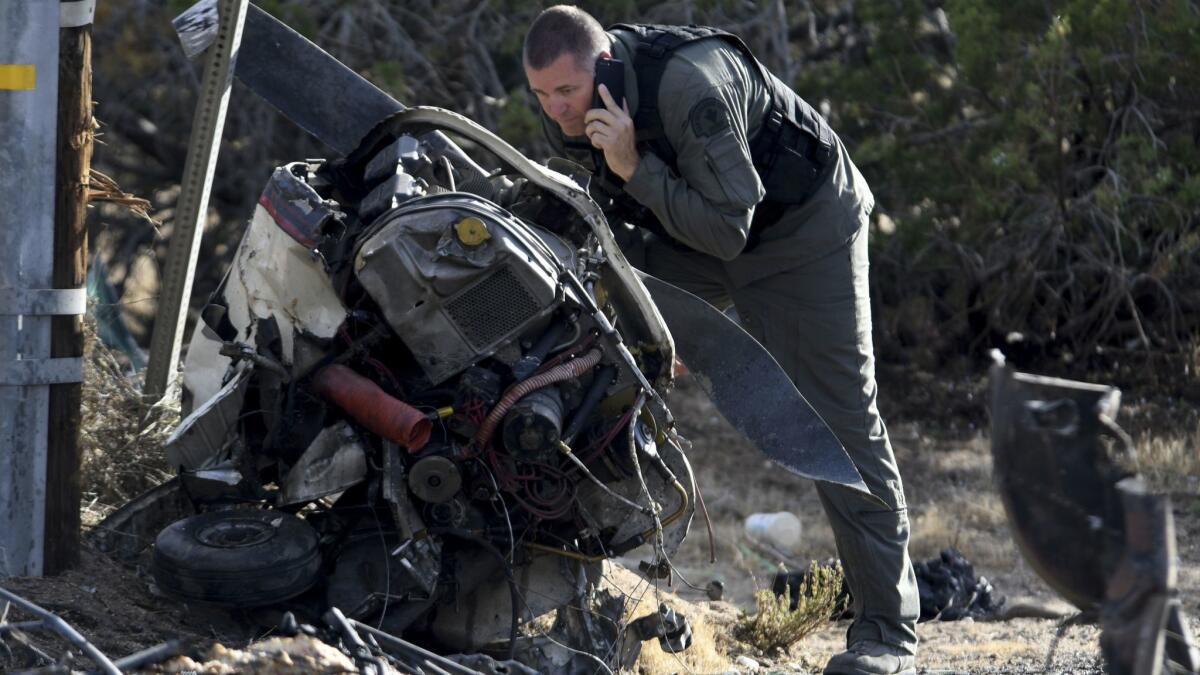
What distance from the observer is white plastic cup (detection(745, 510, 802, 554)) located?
744 centimetres

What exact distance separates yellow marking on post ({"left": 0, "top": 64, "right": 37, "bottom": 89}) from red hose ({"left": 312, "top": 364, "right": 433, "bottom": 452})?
1169mm

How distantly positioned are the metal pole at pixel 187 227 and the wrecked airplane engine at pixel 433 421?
1170 mm

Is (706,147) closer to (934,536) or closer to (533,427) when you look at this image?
(533,427)

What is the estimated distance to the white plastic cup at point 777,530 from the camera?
24.4 ft

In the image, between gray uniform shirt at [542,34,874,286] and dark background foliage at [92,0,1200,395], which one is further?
dark background foliage at [92,0,1200,395]

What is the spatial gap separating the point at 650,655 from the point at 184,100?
674 centimetres

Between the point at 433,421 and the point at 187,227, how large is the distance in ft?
6.59

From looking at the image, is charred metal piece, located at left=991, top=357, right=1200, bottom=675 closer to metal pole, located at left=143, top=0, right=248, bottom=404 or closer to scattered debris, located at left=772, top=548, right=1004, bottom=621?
scattered debris, located at left=772, top=548, right=1004, bottom=621

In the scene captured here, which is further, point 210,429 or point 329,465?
point 210,429

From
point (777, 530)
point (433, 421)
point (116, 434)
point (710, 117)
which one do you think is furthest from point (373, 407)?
point (777, 530)

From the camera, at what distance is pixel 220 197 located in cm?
1032

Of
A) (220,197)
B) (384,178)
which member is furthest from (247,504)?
(220,197)

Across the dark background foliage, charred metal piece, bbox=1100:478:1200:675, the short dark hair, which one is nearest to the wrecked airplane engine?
the short dark hair

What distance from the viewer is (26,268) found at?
4.07 metres
